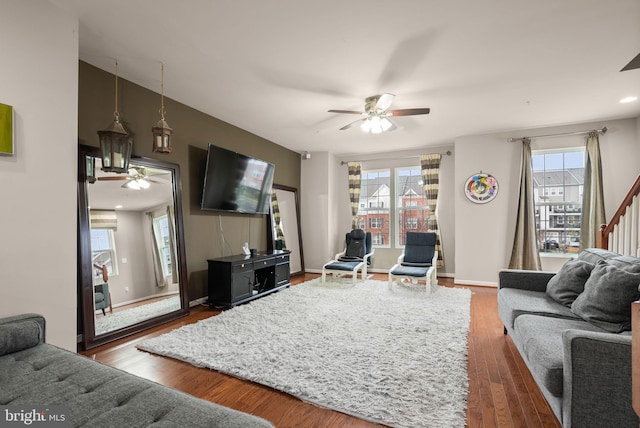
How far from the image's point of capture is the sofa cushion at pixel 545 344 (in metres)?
1.48

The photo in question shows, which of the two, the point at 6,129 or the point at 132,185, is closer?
the point at 6,129

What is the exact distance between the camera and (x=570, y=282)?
7.93ft

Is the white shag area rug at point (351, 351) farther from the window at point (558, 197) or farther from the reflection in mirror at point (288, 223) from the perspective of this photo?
the window at point (558, 197)

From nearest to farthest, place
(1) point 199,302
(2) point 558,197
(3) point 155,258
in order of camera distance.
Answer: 1. (3) point 155,258
2. (1) point 199,302
3. (2) point 558,197

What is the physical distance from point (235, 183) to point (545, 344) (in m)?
3.94

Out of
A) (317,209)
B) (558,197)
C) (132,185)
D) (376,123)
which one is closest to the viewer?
(132,185)

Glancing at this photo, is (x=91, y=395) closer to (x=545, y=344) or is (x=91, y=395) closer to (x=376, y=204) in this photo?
(x=545, y=344)

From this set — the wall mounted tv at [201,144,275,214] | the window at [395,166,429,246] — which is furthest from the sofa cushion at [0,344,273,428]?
the window at [395,166,429,246]

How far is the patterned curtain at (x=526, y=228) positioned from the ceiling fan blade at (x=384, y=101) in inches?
118

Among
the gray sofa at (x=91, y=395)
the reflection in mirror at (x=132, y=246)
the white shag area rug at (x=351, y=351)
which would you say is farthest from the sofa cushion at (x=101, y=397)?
the reflection in mirror at (x=132, y=246)

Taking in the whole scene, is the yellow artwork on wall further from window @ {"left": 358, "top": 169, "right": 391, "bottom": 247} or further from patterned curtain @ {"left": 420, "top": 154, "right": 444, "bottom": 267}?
patterned curtain @ {"left": 420, "top": 154, "right": 444, "bottom": 267}

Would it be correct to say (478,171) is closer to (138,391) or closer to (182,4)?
(182,4)

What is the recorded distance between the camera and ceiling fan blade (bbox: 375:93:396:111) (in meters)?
3.23

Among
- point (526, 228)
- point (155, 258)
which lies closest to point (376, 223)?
point (526, 228)
